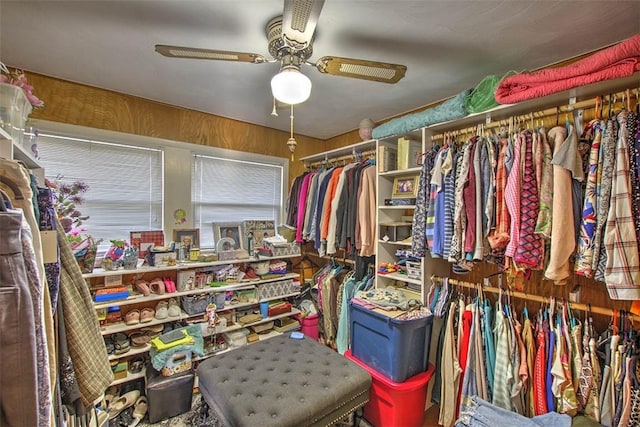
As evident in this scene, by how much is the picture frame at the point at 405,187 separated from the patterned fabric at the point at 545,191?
81cm

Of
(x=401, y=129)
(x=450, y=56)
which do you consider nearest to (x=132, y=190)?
(x=401, y=129)

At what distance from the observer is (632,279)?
115 cm

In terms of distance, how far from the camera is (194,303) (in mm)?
2299

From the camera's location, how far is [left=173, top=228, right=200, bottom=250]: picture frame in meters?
2.42

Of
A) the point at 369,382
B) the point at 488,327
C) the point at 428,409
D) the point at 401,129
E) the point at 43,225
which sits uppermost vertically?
the point at 401,129

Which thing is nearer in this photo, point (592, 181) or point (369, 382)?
point (592, 181)

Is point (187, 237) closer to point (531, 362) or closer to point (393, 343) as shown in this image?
point (393, 343)

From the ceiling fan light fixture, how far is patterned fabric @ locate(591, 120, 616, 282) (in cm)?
140

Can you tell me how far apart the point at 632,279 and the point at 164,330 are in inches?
→ 110

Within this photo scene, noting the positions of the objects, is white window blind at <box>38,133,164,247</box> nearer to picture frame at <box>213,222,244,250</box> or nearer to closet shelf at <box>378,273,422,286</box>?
picture frame at <box>213,222,244,250</box>

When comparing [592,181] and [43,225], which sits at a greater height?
[592,181]

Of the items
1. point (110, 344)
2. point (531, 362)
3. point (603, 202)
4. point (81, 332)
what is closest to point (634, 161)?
point (603, 202)

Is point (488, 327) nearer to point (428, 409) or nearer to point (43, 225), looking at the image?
point (428, 409)

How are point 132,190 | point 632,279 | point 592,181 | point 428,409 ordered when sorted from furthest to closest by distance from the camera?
point 132,190
point 428,409
point 592,181
point 632,279
